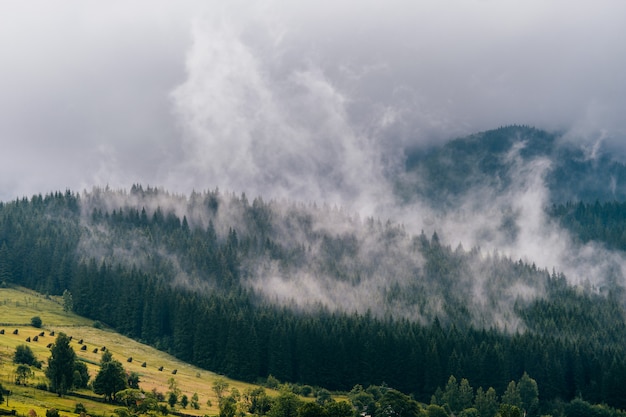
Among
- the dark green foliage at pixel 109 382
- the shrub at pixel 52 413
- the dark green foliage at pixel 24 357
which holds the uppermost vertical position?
the dark green foliage at pixel 24 357

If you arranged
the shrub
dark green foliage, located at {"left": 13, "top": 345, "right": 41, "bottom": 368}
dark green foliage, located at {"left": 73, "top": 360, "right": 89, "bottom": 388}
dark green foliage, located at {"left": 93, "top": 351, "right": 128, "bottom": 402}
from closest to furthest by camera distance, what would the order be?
the shrub, dark green foliage, located at {"left": 73, "top": 360, "right": 89, "bottom": 388}, dark green foliage, located at {"left": 93, "top": 351, "right": 128, "bottom": 402}, dark green foliage, located at {"left": 13, "top": 345, "right": 41, "bottom": 368}

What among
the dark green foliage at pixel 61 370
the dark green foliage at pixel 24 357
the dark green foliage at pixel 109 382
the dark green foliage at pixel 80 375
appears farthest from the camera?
the dark green foliage at pixel 24 357

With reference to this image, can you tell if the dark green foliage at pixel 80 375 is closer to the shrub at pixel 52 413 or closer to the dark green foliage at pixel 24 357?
the dark green foliage at pixel 24 357

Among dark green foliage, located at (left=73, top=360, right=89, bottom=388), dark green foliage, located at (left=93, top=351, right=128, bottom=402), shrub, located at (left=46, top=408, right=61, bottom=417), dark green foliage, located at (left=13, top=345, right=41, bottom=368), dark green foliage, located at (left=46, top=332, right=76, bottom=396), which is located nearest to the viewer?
shrub, located at (left=46, top=408, right=61, bottom=417)

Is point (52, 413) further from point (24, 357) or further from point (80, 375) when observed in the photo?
point (24, 357)

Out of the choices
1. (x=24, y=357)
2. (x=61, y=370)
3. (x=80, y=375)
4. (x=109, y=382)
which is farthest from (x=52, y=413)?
(x=24, y=357)

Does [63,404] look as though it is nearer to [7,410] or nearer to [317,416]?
[7,410]

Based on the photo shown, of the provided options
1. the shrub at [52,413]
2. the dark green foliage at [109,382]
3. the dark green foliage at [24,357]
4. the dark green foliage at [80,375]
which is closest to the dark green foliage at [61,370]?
the dark green foliage at [80,375]

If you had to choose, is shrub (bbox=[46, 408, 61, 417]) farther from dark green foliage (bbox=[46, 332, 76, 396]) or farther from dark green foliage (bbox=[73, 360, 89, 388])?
dark green foliage (bbox=[73, 360, 89, 388])

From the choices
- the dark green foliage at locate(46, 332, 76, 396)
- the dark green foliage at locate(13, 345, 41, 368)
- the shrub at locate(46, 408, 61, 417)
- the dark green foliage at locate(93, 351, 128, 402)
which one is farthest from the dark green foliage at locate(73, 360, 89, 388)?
the shrub at locate(46, 408, 61, 417)

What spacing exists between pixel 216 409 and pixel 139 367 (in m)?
45.1

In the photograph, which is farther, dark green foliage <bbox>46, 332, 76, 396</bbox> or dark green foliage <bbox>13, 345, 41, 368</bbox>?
dark green foliage <bbox>13, 345, 41, 368</bbox>

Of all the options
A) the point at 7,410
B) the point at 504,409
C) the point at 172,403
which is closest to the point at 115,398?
the point at 172,403

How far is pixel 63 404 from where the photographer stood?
132000 mm
